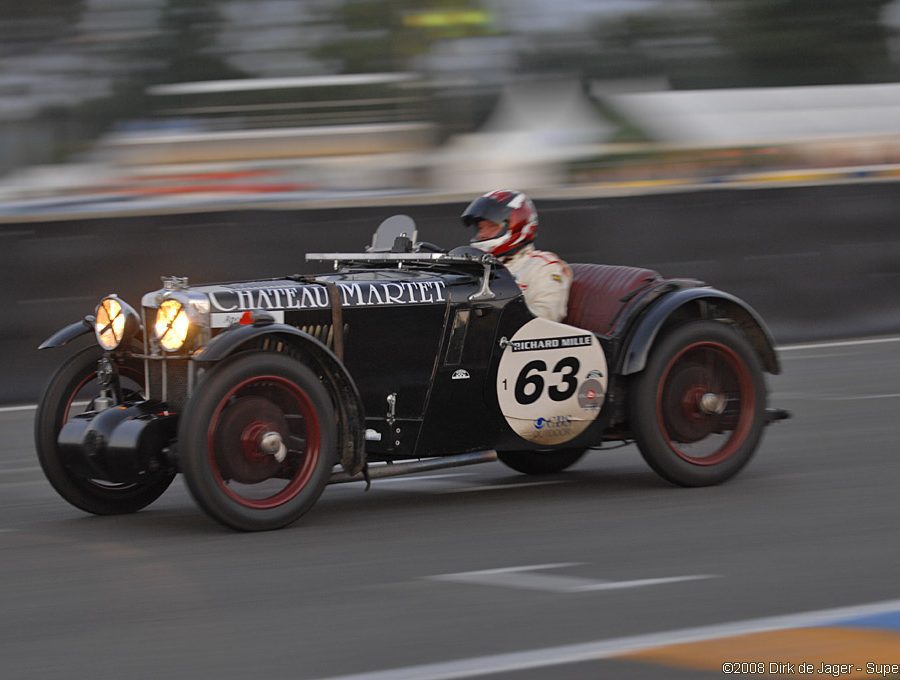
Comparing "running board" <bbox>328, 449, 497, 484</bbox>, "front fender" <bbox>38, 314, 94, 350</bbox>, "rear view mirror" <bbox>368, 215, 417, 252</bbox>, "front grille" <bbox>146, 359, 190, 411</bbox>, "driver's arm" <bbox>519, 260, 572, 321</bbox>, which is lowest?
"running board" <bbox>328, 449, 497, 484</bbox>

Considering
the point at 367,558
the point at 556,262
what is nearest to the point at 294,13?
the point at 556,262

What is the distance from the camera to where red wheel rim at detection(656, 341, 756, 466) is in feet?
23.7

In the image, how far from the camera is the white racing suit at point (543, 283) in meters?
7.20

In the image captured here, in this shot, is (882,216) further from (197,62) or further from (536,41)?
(197,62)

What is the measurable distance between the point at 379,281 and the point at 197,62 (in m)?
8.53

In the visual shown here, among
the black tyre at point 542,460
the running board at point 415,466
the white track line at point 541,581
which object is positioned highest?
the running board at point 415,466

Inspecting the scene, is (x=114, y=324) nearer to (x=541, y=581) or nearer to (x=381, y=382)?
(x=381, y=382)

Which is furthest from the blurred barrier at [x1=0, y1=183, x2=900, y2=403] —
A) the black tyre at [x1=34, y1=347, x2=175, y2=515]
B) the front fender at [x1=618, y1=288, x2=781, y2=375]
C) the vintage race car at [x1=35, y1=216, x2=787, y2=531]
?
the front fender at [x1=618, y1=288, x2=781, y2=375]

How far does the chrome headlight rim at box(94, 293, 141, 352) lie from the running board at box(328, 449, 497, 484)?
1102 millimetres

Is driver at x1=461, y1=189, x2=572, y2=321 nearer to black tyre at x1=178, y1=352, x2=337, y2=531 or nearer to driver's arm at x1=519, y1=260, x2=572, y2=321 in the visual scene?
driver's arm at x1=519, y1=260, x2=572, y2=321

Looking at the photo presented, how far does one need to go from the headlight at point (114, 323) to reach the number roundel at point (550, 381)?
5.48 feet

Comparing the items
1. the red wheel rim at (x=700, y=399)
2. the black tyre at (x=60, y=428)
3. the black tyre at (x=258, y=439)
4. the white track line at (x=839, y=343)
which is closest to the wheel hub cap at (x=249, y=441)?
the black tyre at (x=258, y=439)

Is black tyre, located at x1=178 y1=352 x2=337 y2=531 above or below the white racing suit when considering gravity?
below

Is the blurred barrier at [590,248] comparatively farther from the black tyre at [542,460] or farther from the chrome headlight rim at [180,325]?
the chrome headlight rim at [180,325]
